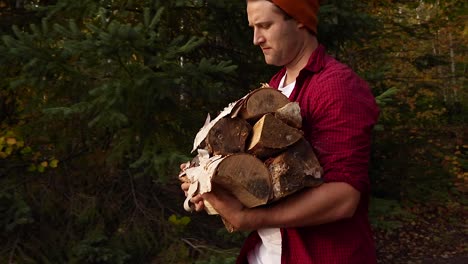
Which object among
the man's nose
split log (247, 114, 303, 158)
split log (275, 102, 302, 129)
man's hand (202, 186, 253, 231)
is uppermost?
the man's nose

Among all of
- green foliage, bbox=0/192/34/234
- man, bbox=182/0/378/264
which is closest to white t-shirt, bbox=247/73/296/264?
man, bbox=182/0/378/264

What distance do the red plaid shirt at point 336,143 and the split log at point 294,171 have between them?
1.8 inches

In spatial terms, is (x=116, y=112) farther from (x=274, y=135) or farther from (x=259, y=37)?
(x=274, y=135)

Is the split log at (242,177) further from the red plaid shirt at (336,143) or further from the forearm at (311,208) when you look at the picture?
the red plaid shirt at (336,143)

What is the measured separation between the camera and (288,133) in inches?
58.9

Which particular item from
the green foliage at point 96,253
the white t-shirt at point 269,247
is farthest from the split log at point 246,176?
the green foliage at point 96,253

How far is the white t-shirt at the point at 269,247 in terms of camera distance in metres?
1.72

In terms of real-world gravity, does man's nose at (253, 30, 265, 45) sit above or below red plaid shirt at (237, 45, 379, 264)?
above

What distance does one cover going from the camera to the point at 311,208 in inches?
58.5

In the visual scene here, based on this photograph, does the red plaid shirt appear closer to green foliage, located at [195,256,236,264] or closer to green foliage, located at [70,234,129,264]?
green foliage, located at [195,256,236,264]

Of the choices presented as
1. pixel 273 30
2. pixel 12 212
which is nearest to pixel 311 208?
pixel 273 30

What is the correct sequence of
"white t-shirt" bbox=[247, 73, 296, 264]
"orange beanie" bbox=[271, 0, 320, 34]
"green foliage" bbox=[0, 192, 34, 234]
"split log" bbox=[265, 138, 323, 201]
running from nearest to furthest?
"split log" bbox=[265, 138, 323, 201] < "orange beanie" bbox=[271, 0, 320, 34] < "white t-shirt" bbox=[247, 73, 296, 264] < "green foliage" bbox=[0, 192, 34, 234]

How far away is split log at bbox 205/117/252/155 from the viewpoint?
1557 mm

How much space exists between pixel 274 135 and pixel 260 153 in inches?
3.2
